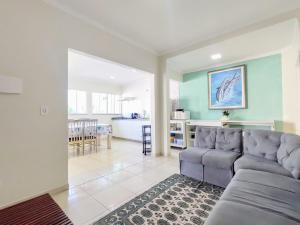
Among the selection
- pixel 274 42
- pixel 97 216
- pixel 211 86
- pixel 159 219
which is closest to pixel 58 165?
pixel 97 216

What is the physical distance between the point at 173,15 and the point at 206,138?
2.22m

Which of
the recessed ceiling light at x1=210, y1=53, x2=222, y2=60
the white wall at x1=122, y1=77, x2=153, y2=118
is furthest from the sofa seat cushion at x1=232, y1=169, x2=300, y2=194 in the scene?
the white wall at x1=122, y1=77, x2=153, y2=118

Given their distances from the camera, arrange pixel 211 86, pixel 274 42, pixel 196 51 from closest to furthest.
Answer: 1. pixel 274 42
2. pixel 196 51
3. pixel 211 86

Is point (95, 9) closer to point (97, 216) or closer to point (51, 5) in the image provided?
point (51, 5)

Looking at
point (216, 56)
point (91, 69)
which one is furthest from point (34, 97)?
point (216, 56)

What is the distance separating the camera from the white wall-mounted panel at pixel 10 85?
177 centimetres

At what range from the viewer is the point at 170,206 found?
184cm

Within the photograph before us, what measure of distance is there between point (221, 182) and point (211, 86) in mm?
3099

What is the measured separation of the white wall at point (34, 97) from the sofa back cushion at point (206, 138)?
234cm

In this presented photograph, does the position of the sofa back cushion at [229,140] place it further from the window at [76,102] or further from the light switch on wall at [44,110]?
the window at [76,102]

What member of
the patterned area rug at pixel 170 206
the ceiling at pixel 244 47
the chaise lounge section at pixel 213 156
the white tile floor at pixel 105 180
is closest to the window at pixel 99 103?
the white tile floor at pixel 105 180

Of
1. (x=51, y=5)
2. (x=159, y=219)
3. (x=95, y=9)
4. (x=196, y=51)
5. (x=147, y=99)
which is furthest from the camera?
(x=147, y=99)

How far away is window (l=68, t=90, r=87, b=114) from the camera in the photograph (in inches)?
233

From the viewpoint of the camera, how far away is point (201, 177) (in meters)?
2.47
